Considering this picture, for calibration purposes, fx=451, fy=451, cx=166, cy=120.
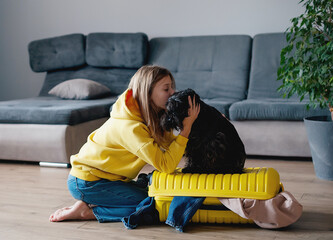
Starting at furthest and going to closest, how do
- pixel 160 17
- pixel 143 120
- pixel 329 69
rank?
1. pixel 160 17
2. pixel 329 69
3. pixel 143 120

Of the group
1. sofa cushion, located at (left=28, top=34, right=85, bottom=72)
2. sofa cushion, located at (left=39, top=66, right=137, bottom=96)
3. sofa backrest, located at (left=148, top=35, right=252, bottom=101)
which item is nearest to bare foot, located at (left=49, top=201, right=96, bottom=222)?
sofa backrest, located at (left=148, top=35, right=252, bottom=101)

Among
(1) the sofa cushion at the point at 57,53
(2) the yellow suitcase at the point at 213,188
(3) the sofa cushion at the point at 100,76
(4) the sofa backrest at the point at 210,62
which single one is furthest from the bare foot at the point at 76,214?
(1) the sofa cushion at the point at 57,53

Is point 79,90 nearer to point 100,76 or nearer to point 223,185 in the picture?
point 100,76

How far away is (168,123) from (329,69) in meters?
1.05

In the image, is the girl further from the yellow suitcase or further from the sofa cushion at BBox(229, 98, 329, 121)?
the sofa cushion at BBox(229, 98, 329, 121)

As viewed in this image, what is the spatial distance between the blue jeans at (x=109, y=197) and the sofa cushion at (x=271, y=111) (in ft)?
4.39

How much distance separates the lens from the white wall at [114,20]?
4027 millimetres

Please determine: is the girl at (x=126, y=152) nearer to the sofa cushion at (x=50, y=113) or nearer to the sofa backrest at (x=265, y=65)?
the sofa cushion at (x=50, y=113)

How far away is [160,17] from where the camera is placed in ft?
14.2

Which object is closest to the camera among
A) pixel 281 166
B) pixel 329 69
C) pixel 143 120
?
pixel 143 120

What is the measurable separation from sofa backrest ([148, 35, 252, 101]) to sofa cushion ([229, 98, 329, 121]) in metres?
A: 0.47

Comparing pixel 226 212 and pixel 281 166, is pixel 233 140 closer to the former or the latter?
pixel 226 212

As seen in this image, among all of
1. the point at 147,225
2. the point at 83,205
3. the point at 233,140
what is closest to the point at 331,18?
the point at 233,140

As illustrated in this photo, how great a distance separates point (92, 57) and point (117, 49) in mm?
259
